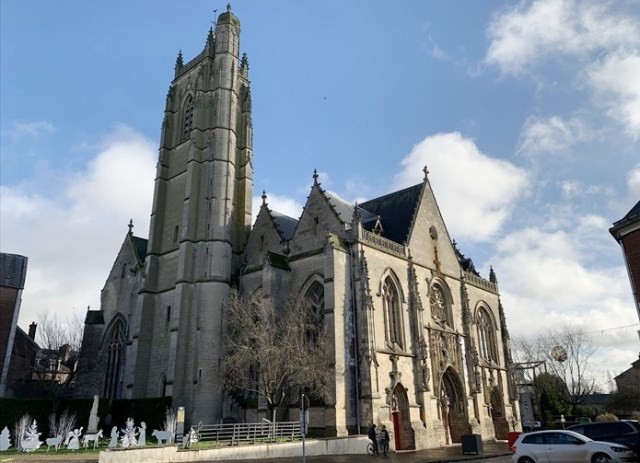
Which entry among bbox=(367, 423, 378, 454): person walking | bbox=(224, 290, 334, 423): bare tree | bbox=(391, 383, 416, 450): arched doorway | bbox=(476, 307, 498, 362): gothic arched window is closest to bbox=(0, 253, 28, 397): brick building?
bbox=(224, 290, 334, 423): bare tree

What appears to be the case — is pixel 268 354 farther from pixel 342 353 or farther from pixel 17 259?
pixel 17 259

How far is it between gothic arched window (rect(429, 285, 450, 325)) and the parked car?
1635 centimetres

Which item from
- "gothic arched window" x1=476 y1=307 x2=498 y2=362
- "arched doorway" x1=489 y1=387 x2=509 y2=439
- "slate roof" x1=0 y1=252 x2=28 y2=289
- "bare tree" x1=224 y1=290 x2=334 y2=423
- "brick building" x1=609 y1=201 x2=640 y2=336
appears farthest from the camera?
"gothic arched window" x1=476 y1=307 x2=498 y2=362

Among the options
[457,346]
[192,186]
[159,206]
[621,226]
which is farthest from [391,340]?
[159,206]

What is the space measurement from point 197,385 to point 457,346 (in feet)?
56.6

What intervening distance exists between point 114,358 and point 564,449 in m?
32.9

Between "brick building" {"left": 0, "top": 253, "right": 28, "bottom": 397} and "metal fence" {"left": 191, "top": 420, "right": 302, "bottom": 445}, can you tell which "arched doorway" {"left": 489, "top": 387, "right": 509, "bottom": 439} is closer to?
"metal fence" {"left": 191, "top": 420, "right": 302, "bottom": 445}

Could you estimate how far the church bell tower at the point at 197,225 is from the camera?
31125mm

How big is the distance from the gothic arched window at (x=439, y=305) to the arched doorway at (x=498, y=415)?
760cm

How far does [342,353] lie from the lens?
86.4ft

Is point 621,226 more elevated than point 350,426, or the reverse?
point 621,226

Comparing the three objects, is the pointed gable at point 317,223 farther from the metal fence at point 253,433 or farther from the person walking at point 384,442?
the person walking at point 384,442

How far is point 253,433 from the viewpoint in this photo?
927 inches

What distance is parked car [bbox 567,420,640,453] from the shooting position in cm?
1647
